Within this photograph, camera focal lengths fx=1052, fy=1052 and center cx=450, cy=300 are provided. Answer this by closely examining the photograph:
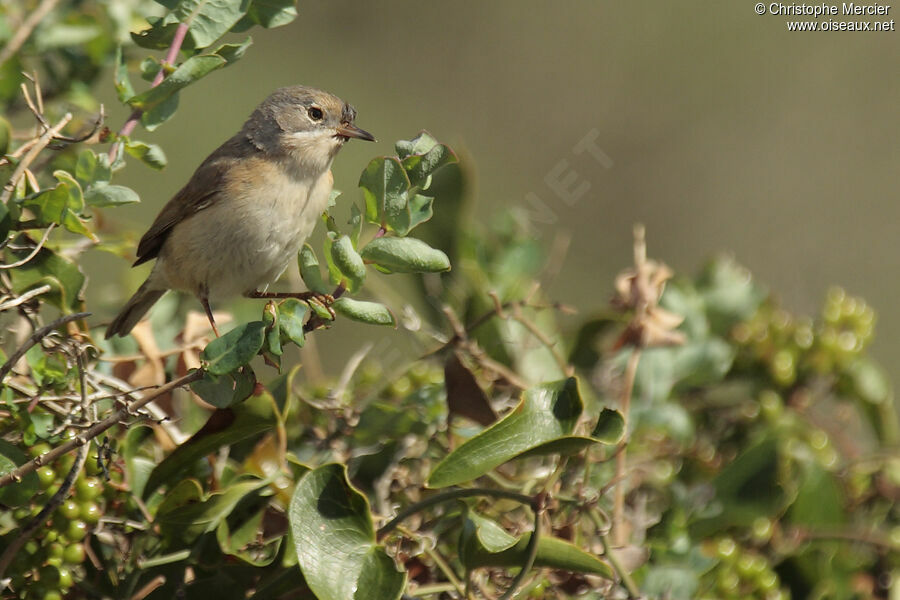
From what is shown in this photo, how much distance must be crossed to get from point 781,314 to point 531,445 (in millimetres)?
1282

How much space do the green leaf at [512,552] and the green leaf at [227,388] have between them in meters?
0.40

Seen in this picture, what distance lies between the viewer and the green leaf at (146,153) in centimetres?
180

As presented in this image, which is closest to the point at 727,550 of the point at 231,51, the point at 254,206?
the point at 231,51

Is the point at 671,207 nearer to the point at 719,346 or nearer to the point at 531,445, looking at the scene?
the point at 719,346

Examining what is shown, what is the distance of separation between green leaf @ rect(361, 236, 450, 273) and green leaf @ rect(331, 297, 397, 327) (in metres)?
0.08

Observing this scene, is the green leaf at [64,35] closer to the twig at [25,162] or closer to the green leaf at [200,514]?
the twig at [25,162]

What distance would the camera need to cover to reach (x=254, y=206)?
8.75ft

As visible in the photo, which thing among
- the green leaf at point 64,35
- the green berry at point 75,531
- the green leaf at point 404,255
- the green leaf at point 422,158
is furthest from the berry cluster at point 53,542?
the green leaf at point 64,35

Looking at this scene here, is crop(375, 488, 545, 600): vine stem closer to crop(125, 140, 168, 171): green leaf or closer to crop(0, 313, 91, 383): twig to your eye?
crop(0, 313, 91, 383): twig

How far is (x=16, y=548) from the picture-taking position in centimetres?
154

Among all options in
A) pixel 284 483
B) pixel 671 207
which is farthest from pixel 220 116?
pixel 284 483

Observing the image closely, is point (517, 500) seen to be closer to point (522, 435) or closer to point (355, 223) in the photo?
point (522, 435)

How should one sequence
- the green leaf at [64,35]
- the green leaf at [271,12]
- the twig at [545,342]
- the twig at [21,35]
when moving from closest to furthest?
the green leaf at [271,12] < the twig at [545,342] < the twig at [21,35] < the green leaf at [64,35]

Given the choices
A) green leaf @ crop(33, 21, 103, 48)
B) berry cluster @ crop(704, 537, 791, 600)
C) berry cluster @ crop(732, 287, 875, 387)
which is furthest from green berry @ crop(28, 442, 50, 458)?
berry cluster @ crop(732, 287, 875, 387)
